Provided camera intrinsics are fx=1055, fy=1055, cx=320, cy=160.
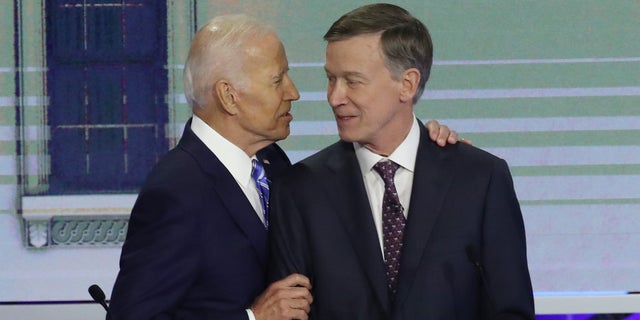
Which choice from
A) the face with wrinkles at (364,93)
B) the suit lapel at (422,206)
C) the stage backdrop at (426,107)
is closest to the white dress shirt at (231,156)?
the face with wrinkles at (364,93)

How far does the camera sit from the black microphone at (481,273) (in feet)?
6.57

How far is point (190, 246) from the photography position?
2117 mm

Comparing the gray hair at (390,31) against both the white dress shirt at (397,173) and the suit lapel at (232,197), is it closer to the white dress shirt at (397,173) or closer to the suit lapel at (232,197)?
the white dress shirt at (397,173)

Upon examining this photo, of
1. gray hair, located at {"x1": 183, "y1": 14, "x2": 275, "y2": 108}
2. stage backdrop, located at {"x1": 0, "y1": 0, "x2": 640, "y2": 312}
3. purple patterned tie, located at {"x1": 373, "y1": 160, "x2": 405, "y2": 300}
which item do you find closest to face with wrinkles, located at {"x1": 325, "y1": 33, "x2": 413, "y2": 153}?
purple patterned tie, located at {"x1": 373, "y1": 160, "x2": 405, "y2": 300}

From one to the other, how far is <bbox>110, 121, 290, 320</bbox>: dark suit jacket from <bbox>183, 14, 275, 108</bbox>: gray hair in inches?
5.1

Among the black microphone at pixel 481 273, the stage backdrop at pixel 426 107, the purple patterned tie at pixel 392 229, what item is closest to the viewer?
the black microphone at pixel 481 273

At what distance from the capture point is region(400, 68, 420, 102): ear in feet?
7.23

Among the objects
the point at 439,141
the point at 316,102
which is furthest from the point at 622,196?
the point at 439,141

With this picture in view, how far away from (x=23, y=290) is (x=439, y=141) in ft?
6.00

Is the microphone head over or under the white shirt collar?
under

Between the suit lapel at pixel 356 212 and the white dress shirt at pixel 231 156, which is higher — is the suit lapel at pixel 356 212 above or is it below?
below

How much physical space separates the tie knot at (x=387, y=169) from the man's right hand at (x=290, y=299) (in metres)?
0.27

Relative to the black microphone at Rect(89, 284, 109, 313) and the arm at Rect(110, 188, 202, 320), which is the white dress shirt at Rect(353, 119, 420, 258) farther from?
Result: the black microphone at Rect(89, 284, 109, 313)

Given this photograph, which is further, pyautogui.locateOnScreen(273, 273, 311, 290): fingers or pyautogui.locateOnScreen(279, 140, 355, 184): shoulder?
pyautogui.locateOnScreen(279, 140, 355, 184): shoulder
